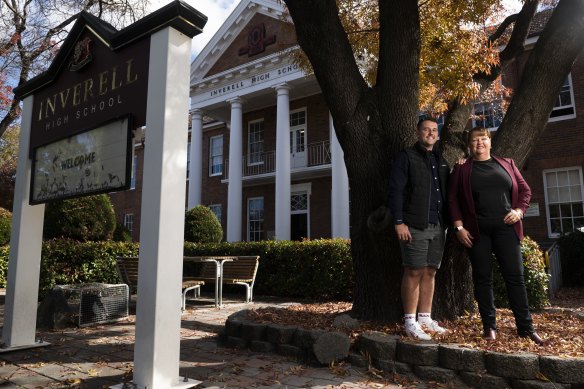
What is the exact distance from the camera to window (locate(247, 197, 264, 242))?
805 inches

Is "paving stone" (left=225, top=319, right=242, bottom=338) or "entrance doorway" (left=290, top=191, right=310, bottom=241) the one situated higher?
"entrance doorway" (left=290, top=191, right=310, bottom=241)

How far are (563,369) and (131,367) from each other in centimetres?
333

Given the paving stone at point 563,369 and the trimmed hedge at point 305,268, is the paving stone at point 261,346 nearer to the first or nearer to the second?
the paving stone at point 563,369

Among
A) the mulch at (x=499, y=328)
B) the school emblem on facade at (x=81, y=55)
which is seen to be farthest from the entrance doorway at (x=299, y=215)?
the school emblem on facade at (x=81, y=55)

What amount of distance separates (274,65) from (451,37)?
11.5 metres

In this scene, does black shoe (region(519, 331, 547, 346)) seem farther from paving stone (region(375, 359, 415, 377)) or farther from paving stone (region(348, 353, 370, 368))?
paving stone (region(348, 353, 370, 368))

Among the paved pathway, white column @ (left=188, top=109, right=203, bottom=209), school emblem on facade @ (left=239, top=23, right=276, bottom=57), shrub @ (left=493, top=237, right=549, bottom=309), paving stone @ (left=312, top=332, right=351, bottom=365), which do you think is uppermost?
school emblem on facade @ (left=239, top=23, right=276, bottom=57)

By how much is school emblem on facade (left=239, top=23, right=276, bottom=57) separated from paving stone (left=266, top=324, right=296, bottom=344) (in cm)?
1586

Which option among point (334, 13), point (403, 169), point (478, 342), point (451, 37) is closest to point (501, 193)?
point (403, 169)

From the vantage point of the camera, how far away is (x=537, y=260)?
688 centimetres

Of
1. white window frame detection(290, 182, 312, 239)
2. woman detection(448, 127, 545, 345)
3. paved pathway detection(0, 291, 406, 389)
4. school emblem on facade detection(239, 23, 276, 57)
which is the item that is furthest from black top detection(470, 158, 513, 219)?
school emblem on facade detection(239, 23, 276, 57)

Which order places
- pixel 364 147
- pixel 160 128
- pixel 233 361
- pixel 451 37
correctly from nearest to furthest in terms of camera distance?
1. pixel 160 128
2. pixel 233 361
3. pixel 364 147
4. pixel 451 37

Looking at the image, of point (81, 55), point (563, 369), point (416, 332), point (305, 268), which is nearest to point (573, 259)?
point (305, 268)

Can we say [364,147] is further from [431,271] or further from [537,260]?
[537,260]
